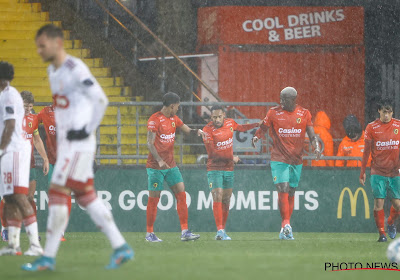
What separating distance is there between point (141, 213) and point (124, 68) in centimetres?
668

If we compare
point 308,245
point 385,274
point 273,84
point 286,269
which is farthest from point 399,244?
point 273,84

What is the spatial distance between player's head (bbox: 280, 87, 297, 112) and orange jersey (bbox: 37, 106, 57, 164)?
11.6 feet

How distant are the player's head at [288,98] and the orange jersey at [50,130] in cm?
354

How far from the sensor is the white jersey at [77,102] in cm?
740

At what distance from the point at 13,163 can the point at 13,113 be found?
22.0 inches

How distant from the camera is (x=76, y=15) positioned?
71.1ft

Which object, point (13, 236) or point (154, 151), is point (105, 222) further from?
point (154, 151)

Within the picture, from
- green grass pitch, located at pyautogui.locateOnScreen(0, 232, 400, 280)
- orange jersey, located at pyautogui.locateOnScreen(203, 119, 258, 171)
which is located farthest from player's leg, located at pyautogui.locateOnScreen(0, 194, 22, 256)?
orange jersey, located at pyautogui.locateOnScreen(203, 119, 258, 171)

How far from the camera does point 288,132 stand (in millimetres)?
13062

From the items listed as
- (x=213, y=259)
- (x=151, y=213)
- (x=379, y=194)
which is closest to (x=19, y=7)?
(x=151, y=213)

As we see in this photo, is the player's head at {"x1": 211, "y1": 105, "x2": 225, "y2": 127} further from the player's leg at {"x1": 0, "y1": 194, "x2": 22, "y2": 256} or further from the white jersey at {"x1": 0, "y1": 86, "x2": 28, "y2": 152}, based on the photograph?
the player's leg at {"x1": 0, "y1": 194, "x2": 22, "y2": 256}

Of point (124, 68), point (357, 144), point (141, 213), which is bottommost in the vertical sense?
point (141, 213)

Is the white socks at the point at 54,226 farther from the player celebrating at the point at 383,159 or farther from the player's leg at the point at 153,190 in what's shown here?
the player celebrating at the point at 383,159

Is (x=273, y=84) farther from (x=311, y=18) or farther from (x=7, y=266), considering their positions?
(x=7, y=266)
